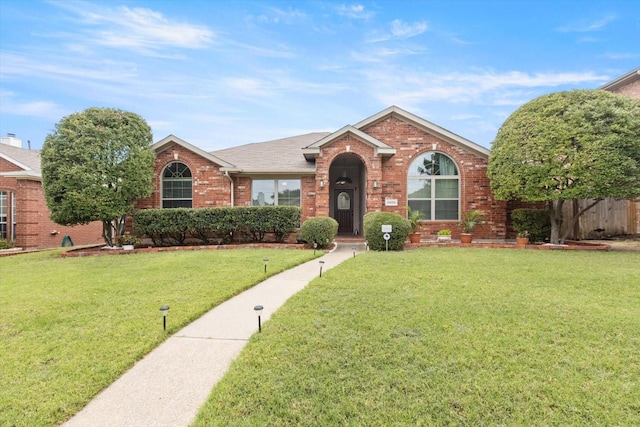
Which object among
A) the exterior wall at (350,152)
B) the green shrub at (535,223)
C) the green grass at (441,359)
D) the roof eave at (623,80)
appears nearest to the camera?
the green grass at (441,359)

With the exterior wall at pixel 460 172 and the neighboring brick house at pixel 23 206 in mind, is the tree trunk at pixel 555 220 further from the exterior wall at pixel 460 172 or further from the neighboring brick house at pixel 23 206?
the neighboring brick house at pixel 23 206

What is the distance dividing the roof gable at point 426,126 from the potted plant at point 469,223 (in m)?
2.56

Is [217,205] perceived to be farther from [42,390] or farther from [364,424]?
[364,424]

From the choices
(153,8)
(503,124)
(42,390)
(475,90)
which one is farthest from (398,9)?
(42,390)

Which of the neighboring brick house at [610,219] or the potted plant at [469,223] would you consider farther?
the neighboring brick house at [610,219]

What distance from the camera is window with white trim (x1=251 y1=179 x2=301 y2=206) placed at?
13.2 metres

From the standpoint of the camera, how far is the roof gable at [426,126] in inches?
491

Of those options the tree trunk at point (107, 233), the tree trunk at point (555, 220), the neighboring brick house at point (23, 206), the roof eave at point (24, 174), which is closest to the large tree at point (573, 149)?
the tree trunk at point (555, 220)

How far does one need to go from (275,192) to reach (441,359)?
36.1ft

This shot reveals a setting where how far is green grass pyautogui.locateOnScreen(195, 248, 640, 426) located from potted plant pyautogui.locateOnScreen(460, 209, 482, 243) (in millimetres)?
6064

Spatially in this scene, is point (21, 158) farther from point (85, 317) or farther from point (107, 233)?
point (85, 317)

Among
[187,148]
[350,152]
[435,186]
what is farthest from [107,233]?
[435,186]

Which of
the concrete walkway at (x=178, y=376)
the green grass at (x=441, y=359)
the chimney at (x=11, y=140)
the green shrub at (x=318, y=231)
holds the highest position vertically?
the chimney at (x=11, y=140)

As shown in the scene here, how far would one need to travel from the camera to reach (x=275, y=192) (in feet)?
43.5
